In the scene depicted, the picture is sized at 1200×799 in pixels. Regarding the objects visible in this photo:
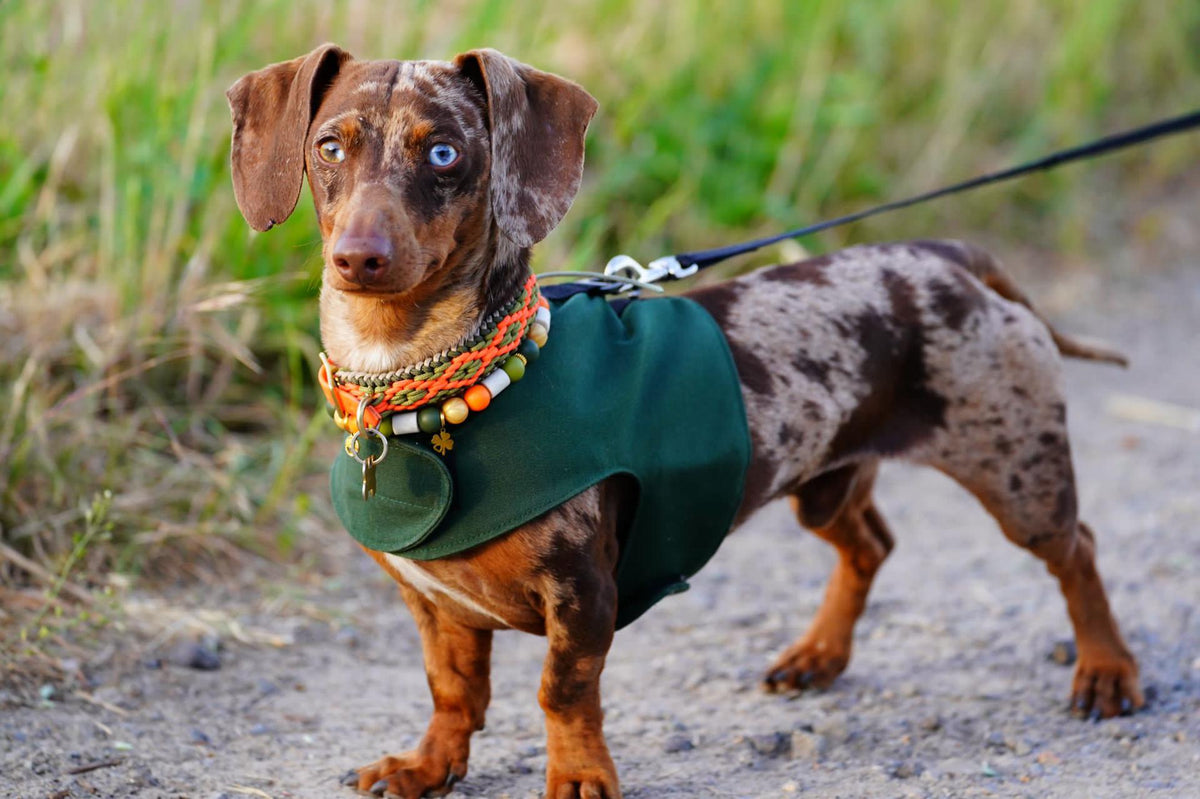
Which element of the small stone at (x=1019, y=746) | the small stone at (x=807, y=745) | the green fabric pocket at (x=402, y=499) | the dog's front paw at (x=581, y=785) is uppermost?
the green fabric pocket at (x=402, y=499)

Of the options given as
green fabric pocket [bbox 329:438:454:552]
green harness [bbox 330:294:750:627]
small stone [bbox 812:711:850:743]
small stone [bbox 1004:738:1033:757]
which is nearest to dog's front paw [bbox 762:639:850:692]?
small stone [bbox 812:711:850:743]

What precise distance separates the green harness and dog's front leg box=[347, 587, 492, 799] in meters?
0.32

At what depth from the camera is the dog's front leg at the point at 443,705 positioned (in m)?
2.85

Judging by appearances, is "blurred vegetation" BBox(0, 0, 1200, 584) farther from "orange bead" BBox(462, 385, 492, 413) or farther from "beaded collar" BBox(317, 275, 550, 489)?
"orange bead" BBox(462, 385, 492, 413)

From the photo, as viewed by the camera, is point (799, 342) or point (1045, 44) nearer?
point (799, 342)

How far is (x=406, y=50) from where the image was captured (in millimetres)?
5211

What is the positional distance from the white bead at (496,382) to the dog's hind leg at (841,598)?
1282mm

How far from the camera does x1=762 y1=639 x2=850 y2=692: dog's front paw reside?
3.63 metres

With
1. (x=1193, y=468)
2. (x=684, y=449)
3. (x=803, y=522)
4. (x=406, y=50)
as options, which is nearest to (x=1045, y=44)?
(x=1193, y=468)

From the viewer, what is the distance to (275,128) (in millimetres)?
2564

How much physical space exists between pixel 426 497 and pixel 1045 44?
6.47 m

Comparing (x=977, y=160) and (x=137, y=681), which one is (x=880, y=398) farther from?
(x=977, y=160)

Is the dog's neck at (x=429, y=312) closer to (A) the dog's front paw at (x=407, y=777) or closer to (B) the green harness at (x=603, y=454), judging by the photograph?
(B) the green harness at (x=603, y=454)

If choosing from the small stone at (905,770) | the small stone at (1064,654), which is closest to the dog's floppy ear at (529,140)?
the small stone at (905,770)
